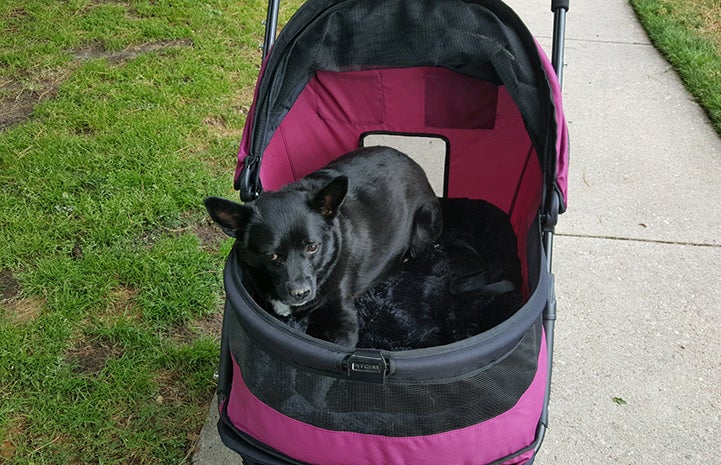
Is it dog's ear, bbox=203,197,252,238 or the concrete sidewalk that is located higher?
dog's ear, bbox=203,197,252,238

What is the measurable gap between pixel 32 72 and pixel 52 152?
1.27 meters

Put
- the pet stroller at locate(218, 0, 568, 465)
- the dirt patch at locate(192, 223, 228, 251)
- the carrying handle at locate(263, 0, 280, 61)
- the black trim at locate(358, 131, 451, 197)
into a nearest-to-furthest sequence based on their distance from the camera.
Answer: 1. the pet stroller at locate(218, 0, 568, 465)
2. the carrying handle at locate(263, 0, 280, 61)
3. the black trim at locate(358, 131, 451, 197)
4. the dirt patch at locate(192, 223, 228, 251)

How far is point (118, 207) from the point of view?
3.64m

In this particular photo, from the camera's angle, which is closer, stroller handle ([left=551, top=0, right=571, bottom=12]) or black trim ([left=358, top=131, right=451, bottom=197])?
stroller handle ([left=551, top=0, right=571, bottom=12])

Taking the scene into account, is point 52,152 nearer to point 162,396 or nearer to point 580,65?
point 162,396

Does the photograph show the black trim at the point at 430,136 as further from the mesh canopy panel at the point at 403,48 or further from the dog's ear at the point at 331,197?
the dog's ear at the point at 331,197

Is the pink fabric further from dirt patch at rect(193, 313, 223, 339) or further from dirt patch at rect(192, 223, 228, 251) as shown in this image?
dirt patch at rect(192, 223, 228, 251)

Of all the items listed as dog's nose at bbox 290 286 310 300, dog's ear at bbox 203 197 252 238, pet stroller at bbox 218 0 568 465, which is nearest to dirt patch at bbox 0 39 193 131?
pet stroller at bbox 218 0 568 465

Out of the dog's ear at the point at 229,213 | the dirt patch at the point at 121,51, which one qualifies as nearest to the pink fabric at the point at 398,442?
the dog's ear at the point at 229,213

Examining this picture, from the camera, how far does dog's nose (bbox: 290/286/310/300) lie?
2.31m

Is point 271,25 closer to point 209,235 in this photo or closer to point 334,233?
point 334,233

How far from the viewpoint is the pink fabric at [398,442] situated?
5.72ft

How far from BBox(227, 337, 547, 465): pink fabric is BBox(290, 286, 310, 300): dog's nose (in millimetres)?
507

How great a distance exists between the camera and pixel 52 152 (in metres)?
4.04
